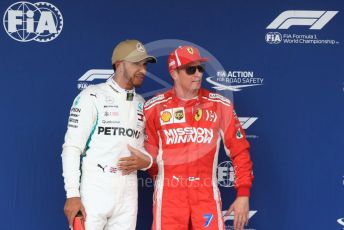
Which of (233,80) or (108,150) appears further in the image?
(233,80)

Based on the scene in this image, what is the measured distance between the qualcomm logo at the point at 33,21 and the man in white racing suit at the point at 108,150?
696mm

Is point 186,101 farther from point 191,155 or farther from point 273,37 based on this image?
point 273,37

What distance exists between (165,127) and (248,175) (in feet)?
1.64

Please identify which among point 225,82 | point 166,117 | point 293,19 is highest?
point 293,19

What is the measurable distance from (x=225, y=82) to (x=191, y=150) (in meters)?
0.77

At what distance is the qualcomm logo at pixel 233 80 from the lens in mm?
3650

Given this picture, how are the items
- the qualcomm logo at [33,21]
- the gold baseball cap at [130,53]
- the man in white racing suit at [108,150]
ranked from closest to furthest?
the man in white racing suit at [108,150] < the gold baseball cap at [130,53] < the qualcomm logo at [33,21]

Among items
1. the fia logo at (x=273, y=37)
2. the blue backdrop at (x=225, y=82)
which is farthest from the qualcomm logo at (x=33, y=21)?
the fia logo at (x=273, y=37)

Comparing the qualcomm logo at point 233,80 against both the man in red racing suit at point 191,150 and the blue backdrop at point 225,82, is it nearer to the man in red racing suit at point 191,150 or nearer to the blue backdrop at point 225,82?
the blue backdrop at point 225,82

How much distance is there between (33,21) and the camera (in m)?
3.60

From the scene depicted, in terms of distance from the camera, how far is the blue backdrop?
142 inches

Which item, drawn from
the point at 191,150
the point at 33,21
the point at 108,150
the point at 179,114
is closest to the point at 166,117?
the point at 179,114

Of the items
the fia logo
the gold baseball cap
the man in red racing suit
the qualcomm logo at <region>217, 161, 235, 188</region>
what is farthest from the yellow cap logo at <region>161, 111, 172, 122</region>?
the fia logo

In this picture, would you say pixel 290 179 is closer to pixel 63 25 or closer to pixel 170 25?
pixel 170 25
